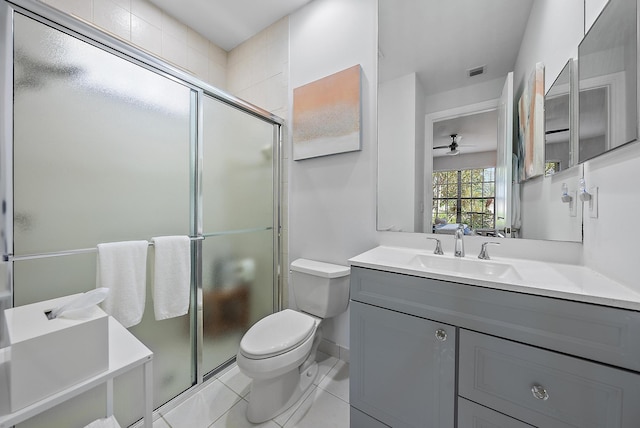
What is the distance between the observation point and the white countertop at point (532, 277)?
0.69 meters

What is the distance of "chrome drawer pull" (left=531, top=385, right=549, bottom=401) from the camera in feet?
2.46

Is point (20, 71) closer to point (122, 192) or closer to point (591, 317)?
point (122, 192)

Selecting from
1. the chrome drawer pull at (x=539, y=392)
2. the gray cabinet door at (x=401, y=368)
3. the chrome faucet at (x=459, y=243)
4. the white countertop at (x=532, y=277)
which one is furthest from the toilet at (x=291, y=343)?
the chrome drawer pull at (x=539, y=392)

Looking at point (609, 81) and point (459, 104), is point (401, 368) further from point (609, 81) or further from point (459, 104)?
point (459, 104)

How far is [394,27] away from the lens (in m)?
1.51

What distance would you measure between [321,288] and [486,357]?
94cm

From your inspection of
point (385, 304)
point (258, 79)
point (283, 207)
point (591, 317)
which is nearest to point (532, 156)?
point (591, 317)

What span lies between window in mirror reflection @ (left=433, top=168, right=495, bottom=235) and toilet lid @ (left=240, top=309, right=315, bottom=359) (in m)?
0.98

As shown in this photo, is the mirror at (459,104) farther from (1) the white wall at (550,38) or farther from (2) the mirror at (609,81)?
(2) the mirror at (609,81)

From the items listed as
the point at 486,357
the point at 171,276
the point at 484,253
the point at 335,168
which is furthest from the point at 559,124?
the point at 171,276

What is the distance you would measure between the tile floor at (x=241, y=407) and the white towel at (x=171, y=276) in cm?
53

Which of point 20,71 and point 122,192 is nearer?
point 20,71

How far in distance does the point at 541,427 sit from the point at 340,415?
91cm

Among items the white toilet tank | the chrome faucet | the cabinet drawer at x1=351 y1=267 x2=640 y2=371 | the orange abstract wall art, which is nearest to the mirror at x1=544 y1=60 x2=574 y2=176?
the chrome faucet
